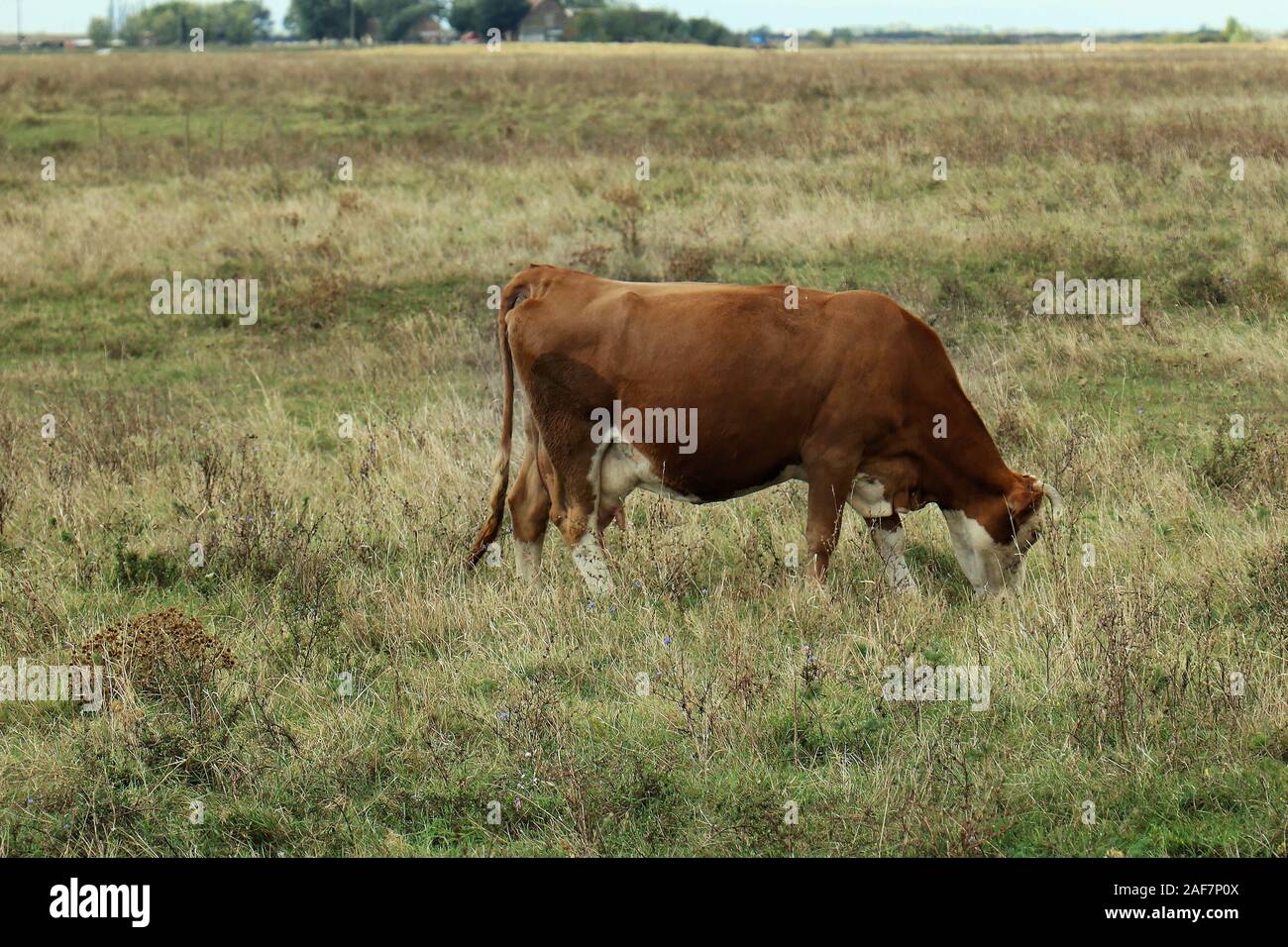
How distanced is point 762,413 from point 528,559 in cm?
146

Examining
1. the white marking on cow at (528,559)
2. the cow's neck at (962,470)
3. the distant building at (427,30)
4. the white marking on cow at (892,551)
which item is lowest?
the white marking on cow at (528,559)

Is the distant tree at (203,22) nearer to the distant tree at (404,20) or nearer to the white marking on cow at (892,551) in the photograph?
the distant tree at (404,20)

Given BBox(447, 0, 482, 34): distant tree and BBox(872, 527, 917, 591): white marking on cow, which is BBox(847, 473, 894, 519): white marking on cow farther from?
BBox(447, 0, 482, 34): distant tree

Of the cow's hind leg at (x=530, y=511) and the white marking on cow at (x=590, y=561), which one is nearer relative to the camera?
the white marking on cow at (x=590, y=561)

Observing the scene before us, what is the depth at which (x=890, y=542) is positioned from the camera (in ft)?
22.6

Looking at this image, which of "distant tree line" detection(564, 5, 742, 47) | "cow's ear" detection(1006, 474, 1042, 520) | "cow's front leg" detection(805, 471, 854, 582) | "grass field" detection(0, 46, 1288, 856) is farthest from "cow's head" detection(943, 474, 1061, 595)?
"distant tree line" detection(564, 5, 742, 47)

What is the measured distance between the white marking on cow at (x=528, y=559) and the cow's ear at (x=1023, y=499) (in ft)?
7.66

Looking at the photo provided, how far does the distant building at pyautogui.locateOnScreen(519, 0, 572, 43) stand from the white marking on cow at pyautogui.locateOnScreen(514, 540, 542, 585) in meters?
89.2

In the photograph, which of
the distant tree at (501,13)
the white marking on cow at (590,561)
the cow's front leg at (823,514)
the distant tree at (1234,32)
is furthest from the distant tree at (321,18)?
the cow's front leg at (823,514)

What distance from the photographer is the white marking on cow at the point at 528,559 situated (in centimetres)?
705

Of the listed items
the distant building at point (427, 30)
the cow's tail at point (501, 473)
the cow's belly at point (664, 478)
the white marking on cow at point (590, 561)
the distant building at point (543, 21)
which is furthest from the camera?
the distant building at point (427, 30)

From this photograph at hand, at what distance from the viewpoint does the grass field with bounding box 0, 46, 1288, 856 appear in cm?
483

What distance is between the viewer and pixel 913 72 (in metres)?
33.1

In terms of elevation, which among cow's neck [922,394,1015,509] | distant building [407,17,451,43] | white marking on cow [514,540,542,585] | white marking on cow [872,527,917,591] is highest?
distant building [407,17,451,43]
